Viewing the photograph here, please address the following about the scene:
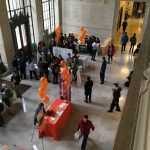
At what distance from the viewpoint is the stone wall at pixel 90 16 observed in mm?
15055

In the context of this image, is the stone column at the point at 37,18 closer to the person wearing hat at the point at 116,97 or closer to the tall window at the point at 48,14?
the tall window at the point at 48,14

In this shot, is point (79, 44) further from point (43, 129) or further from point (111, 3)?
point (43, 129)

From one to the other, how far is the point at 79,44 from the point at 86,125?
8.86 m

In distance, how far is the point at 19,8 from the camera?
12523mm

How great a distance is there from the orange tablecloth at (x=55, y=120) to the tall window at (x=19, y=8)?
703 cm

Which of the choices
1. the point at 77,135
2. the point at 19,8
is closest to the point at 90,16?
the point at 19,8

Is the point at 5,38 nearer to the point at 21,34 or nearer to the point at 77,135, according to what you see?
the point at 21,34

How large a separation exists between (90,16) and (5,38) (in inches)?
298

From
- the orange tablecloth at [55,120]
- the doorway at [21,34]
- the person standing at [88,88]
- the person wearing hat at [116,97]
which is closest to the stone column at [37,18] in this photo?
the doorway at [21,34]

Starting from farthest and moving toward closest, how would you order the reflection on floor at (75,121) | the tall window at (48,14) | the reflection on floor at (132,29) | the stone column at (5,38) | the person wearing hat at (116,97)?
the reflection on floor at (132,29) → the tall window at (48,14) → the stone column at (5,38) → the person wearing hat at (116,97) → the reflection on floor at (75,121)

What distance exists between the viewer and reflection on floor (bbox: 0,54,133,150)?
678 centimetres

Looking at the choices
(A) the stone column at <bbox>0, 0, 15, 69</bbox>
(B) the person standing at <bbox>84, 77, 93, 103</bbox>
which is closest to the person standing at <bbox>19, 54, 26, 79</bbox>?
(A) the stone column at <bbox>0, 0, 15, 69</bbox>

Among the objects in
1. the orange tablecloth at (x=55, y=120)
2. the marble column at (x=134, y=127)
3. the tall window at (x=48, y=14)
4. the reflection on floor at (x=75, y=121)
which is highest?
the marble column at (x=134, y=127)

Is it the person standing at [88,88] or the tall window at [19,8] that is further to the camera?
the tall window at [19,8]
